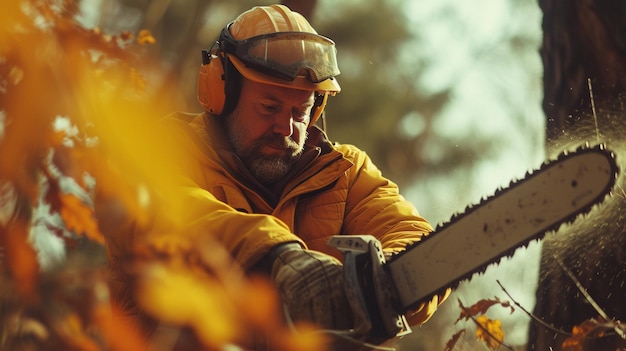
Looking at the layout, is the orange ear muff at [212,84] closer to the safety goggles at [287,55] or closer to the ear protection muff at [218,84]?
the ear protection muff at [218,84]

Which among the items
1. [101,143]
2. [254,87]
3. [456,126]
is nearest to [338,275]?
[101,143]

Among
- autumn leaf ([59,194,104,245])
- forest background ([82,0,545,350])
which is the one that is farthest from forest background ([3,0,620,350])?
autumn leaf ([59,194,104,245])

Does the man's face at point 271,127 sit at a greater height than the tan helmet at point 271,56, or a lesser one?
lesser

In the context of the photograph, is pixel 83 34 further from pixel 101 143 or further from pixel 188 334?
pixel 188 334

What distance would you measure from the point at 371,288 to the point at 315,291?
0.56 ft

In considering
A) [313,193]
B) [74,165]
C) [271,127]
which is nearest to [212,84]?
[271,127]

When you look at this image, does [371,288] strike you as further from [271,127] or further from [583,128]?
[583,128]

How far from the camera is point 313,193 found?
3857 millimetres

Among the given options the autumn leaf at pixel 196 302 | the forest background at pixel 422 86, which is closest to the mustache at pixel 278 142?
the autumn leaf at pixel 196 302

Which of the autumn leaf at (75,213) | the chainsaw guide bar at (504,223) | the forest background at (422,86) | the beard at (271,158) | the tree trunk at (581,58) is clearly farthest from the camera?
the forest background at (422,86)

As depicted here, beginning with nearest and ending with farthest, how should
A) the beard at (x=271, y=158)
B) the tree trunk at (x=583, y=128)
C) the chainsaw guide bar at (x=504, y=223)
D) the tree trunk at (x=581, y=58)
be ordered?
the chainsaw guide bar at (x=504, y=223) → the beard at (x=271, y=158) → the tree trunk at (x=583, y=128) → the tree trunk at (x=581, y=58)

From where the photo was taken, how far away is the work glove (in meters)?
2.90

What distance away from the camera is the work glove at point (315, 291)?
2.90 meters

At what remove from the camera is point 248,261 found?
10.1 feet
